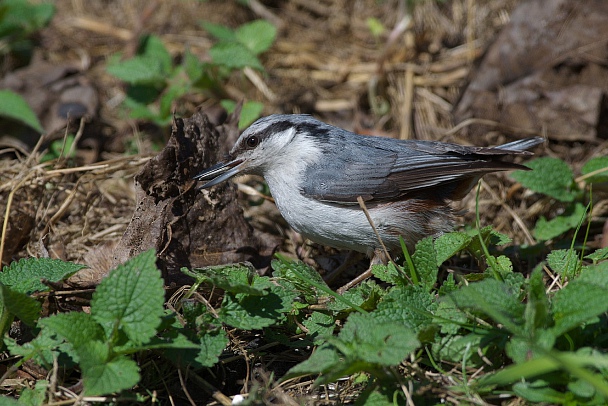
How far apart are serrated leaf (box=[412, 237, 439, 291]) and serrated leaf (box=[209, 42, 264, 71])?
2.75m

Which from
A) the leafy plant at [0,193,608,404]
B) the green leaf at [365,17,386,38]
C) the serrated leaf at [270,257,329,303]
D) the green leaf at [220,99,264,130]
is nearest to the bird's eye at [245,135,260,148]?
the green leaf at [220,99,264,130]

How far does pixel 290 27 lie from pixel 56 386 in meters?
5.33

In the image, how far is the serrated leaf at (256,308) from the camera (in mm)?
3068

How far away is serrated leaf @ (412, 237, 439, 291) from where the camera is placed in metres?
3.26

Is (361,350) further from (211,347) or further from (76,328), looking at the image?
(76,328)

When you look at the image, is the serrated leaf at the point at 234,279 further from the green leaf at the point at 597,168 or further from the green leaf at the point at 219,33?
the green leaf at the point at 219,33

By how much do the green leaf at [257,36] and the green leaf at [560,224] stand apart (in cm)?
301

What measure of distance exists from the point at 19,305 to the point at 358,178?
213 cm

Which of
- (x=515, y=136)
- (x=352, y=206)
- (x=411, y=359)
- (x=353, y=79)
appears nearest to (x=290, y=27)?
(x=353, y=79)

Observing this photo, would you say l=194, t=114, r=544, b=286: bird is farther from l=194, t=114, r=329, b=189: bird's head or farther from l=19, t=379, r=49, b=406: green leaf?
l=19, t=379, r=49, b=406: green leaf

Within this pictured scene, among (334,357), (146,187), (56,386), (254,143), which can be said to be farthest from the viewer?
(254,143)

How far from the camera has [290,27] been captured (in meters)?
7.25

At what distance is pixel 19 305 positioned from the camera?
2914 mm

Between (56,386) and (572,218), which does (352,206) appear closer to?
(572,218)
